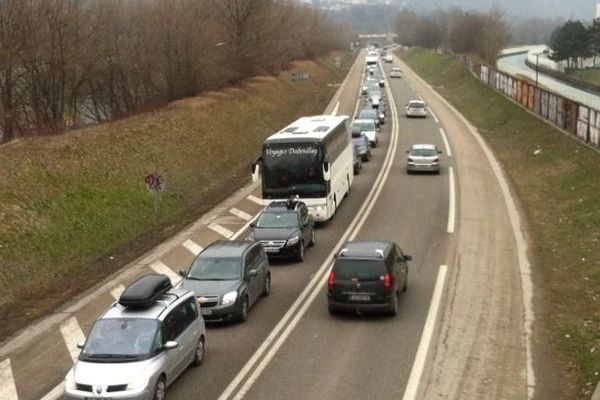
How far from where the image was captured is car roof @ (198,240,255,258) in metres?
19.4

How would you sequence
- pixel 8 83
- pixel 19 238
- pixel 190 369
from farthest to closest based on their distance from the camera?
pixel 8 83, pixel 19 238, pixel 190 369

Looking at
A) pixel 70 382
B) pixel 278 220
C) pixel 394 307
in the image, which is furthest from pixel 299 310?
pixel 70 382

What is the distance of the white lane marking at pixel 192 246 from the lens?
2595 cm

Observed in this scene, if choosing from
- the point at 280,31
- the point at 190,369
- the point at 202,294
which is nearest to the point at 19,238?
the point at 202,294

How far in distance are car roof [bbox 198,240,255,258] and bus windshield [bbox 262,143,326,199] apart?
309 inches

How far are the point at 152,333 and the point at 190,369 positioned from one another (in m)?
1.96

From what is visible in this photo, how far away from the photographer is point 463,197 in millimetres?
33094

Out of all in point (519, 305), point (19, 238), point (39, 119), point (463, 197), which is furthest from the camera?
point (39, 119)

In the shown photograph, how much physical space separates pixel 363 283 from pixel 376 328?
3.40 ft

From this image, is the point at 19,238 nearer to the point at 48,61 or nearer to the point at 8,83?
the point at 8,83

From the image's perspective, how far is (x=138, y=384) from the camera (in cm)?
1298

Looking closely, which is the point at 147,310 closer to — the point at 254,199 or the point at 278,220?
the point at 278,220

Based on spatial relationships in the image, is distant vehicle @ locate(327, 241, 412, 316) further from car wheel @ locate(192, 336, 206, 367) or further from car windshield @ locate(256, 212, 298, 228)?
car windshield @ locate(256, 212, 298, 228)

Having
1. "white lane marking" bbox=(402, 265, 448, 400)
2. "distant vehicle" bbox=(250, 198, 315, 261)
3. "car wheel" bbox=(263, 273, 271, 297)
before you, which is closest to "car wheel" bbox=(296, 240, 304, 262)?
"distant vehicle" bbox=(250, 198, 315, 261)
